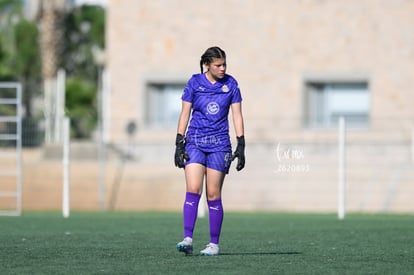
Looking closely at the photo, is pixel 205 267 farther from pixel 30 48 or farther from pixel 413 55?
pixel 30 48

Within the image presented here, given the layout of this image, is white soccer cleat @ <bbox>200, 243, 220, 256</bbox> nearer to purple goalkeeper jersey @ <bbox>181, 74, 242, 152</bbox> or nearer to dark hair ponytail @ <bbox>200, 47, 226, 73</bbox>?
purple goalkeeper jersey @ <bbox>181, 74, 242, 152</bbox>

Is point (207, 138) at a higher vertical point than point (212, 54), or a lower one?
lower

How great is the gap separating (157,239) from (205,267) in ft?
14.0

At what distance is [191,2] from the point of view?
3394 centimetres

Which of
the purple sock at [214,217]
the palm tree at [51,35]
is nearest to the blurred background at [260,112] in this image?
the palm tree at [51,35]

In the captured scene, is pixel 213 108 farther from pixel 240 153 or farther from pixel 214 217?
pixel 214 217

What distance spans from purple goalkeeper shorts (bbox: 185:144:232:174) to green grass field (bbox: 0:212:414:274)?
979 millimetres

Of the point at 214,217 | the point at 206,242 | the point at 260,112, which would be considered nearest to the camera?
the point at 214,217

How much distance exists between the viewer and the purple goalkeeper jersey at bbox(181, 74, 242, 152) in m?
13.5

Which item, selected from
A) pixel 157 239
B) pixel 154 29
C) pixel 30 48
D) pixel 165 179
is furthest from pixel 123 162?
pixel 30 48

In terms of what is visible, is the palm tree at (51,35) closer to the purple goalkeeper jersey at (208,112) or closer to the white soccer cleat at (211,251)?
the purple goalkeeper jersey at (208,112)

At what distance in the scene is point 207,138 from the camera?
13.5 metres

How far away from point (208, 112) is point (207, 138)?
28cm

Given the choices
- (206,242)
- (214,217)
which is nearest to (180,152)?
(214,217)
